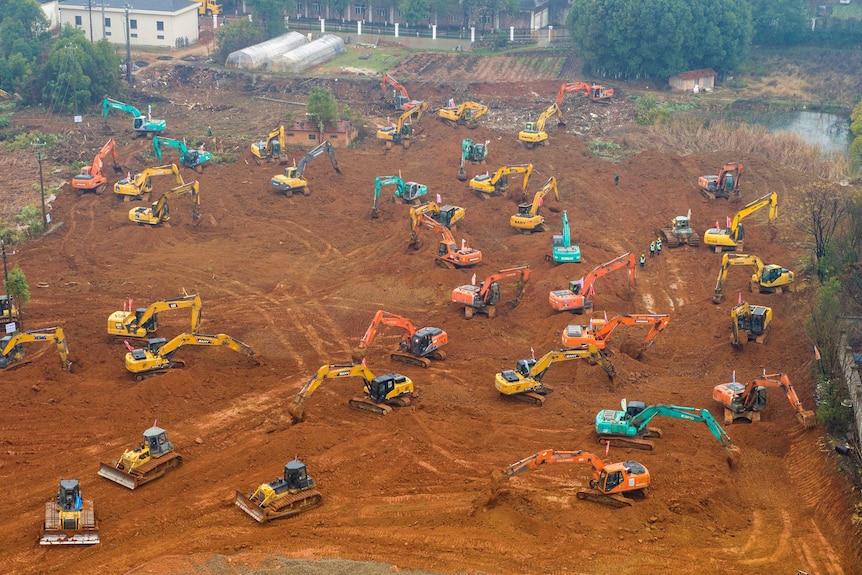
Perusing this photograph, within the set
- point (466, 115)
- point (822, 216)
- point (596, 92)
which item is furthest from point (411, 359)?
point (596, 92)

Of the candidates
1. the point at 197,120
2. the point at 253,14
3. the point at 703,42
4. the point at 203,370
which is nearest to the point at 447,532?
the point at 203,370

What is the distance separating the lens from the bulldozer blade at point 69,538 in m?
31.9

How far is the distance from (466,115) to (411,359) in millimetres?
40220

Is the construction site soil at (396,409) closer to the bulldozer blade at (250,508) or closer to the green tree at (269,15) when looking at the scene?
the bulldozer blade at (250,508)

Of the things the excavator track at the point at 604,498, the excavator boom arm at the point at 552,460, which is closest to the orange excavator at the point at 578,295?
the excavator boom arm at the point at 552,460

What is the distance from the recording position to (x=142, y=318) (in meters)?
47.1

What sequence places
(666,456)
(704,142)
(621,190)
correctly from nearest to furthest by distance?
(666,456), (621,190), (704,142)

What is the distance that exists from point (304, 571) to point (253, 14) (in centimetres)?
8543

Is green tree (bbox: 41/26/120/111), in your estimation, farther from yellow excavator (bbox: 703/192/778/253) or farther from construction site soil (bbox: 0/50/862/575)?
yellow excavator (bbox: 703/192/778/253)

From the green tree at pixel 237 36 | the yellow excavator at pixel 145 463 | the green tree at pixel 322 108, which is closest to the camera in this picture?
the yellow excavator at pixel 145 463

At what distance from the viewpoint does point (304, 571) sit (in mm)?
30234

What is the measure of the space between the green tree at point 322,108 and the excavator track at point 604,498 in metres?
47.1

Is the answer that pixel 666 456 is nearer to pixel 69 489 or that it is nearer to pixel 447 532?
pixel 447 532

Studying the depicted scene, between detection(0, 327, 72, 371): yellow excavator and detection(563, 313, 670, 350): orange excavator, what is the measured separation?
1944cm
